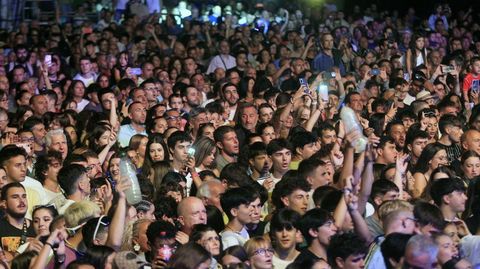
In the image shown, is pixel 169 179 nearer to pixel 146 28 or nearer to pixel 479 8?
pixel 146 28

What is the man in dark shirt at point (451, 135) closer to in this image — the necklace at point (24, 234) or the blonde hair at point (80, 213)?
the blonde hair at point (80, 213)

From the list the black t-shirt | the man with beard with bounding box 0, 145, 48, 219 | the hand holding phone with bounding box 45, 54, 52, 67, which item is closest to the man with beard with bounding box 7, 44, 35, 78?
the hand holding phone with bounding box 45, 54, 52, 67

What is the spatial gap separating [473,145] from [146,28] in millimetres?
10170

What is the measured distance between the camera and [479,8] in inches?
1061

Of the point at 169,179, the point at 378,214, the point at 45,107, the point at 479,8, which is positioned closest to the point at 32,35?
the point at 45,107

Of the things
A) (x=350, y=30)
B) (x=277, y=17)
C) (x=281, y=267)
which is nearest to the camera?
(x=281, y=267)

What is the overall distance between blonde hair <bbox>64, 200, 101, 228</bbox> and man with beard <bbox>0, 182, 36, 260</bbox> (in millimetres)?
353

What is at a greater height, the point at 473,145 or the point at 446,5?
the point at 473,145

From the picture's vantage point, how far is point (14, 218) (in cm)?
941

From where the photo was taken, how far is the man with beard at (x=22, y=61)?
1847 cm

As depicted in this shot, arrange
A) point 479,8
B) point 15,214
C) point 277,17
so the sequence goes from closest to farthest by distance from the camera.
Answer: point 15,214, point 277,17, point 479,8

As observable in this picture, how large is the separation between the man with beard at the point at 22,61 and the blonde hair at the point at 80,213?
9127 mm

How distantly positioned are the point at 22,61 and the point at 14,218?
994 centimetres

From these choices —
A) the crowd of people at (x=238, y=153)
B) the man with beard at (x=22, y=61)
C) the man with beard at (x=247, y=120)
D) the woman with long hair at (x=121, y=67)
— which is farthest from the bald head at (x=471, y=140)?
the man with beard at (x=22, y=61)
